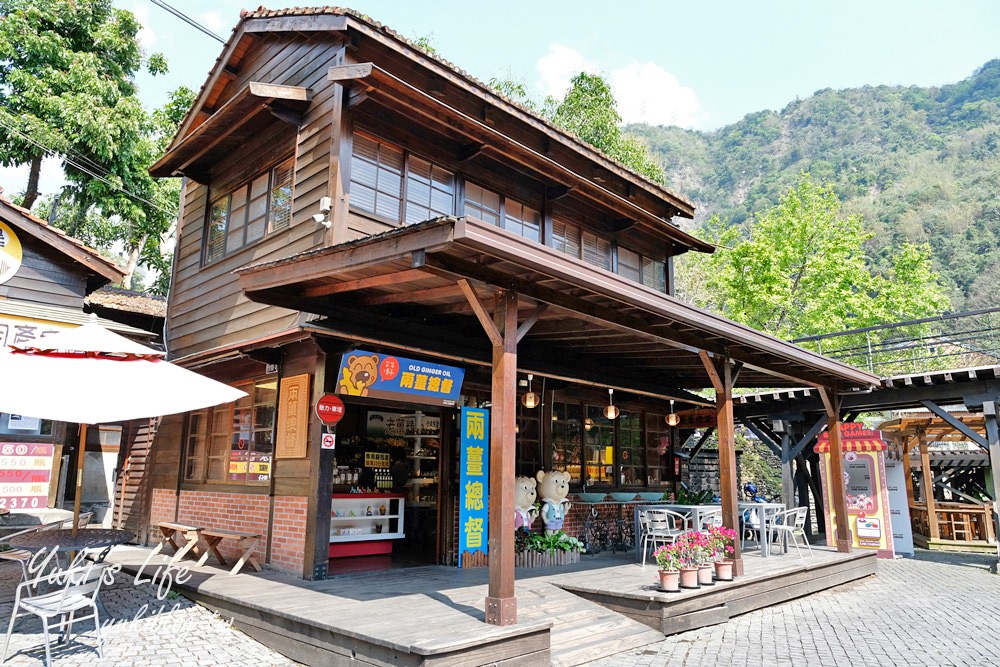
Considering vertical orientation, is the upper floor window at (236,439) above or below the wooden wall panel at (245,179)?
below

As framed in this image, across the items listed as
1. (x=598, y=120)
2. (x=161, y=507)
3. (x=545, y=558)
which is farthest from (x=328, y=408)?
(x=598, y=120)

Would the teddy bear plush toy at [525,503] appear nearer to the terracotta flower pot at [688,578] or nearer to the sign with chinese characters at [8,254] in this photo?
the terracotta flower pot at [688,578]

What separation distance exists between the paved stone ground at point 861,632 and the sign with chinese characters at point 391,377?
11.3ft

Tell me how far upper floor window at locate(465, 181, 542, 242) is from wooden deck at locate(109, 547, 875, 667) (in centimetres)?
483

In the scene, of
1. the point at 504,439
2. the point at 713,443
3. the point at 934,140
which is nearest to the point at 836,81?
the point at 934,140

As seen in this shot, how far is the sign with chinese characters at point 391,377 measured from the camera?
7.25 meters

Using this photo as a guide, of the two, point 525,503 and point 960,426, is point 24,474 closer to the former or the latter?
point 525,503

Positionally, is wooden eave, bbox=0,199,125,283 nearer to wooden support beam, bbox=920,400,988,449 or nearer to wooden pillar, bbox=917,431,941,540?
wooden support beam, bbox=920,400,988,449

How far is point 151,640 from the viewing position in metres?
5.69

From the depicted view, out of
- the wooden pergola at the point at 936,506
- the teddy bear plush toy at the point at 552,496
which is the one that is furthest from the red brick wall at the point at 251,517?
the wooden pergola at the point at 936,506

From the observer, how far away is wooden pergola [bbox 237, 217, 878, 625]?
5.18 metres

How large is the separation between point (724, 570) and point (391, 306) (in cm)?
493

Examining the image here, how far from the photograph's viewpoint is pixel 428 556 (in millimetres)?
9352

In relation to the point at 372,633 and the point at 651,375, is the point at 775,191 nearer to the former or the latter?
the point at 651,375
